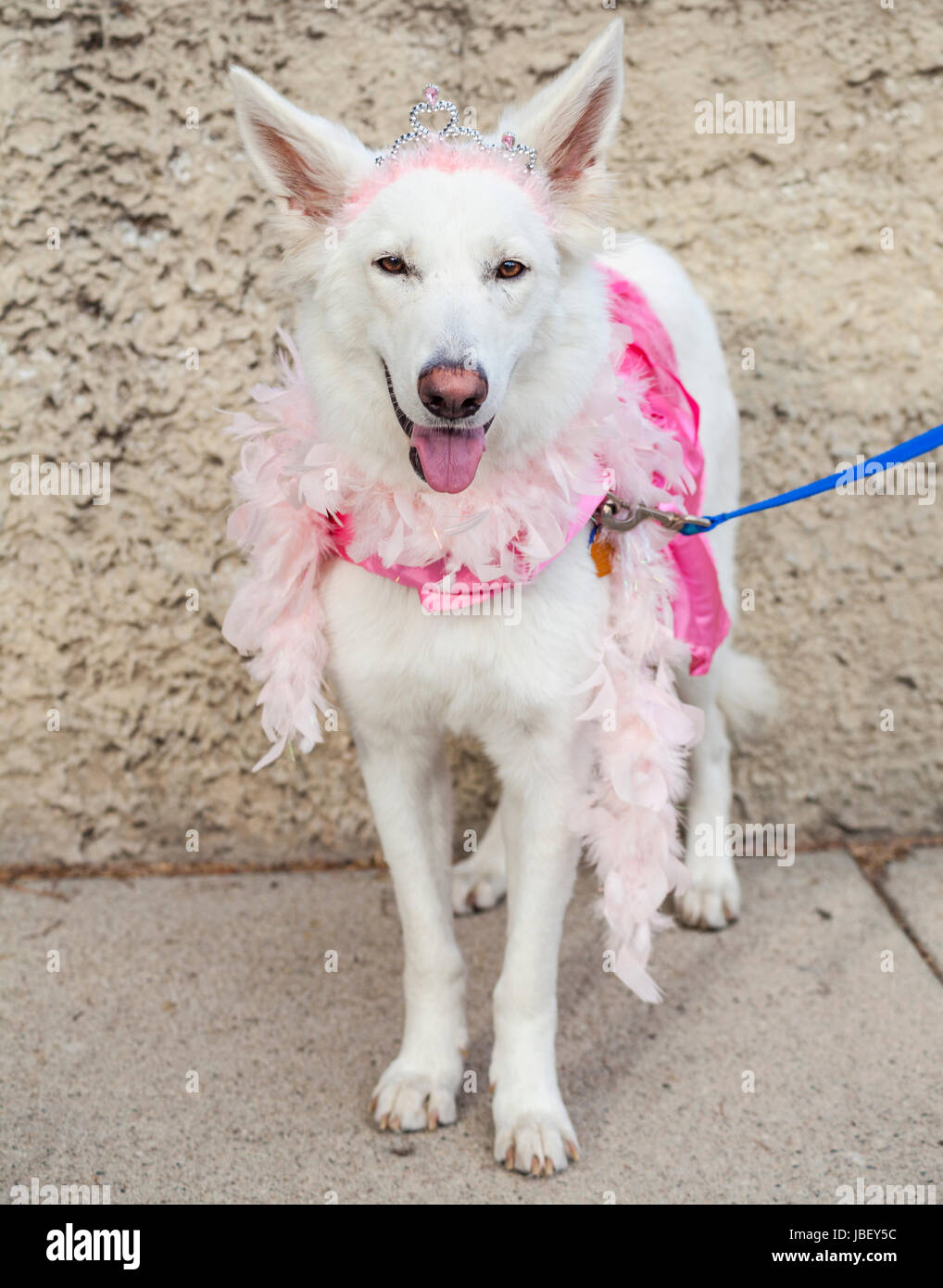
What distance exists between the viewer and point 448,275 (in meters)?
1.99

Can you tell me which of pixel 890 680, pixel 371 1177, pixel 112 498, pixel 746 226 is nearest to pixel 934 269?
pixel 746 226

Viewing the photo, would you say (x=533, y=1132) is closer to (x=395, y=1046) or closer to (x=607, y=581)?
(x=395, y=1046)

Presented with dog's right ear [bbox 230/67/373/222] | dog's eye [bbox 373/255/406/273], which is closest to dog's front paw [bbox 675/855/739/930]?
dog's eye [bbox 373/255/406/273]

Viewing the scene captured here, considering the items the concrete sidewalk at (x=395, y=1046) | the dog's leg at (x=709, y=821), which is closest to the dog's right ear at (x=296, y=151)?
the dog's leg at (x=709, y=821)

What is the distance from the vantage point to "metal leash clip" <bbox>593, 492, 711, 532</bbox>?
7.81 feet

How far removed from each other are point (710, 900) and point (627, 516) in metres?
1.27

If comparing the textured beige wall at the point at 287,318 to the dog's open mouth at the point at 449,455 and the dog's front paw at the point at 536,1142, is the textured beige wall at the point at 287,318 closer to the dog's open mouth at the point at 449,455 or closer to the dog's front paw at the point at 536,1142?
the dog's front paw at the point at 536,1142

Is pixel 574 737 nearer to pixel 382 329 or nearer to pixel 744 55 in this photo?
pixel 382 329

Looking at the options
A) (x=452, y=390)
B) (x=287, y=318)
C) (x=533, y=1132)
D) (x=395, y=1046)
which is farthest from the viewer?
(x=287, y=318)

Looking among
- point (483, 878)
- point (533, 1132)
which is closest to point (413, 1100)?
point (533, 1132)

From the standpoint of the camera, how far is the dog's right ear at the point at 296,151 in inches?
82.1

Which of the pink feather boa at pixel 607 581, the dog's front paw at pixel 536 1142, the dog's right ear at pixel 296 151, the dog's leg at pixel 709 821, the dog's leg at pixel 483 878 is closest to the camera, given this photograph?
the dog's right ear at pixel 296 151

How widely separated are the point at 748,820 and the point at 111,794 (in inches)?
74.7

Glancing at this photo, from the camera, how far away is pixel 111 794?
348 cm
